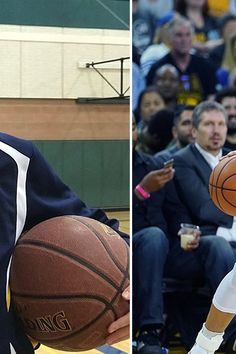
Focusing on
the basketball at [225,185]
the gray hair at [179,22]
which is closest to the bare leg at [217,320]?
the basketball at [225,185]

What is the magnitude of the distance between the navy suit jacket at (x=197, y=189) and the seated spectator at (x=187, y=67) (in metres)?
0.15

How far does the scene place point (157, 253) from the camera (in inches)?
58.4

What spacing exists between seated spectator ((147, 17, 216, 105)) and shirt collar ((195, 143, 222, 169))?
133 millimetres

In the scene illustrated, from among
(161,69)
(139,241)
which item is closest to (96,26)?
(161,69)

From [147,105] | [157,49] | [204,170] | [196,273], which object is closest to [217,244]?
[196,273]

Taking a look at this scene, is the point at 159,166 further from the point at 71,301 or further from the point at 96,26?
the point at 71,301

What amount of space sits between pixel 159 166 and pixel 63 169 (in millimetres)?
290

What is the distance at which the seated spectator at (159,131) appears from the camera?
1463 millimetres

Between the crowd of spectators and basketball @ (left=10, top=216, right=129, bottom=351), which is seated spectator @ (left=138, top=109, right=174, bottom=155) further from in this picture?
basketball @ (left=10, top=216, right=129, bottom=351)

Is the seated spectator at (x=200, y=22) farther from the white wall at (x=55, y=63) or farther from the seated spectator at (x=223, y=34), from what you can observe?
the white wall at (x=55, y=63)

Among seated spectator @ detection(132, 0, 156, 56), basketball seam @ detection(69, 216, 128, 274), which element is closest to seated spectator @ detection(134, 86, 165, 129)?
seated spectator @ detection(132, 0, 156, 56)

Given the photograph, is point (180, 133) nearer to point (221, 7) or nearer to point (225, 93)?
point (225, 93)

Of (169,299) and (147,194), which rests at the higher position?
(147,194)

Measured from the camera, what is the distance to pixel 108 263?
3.42ft
